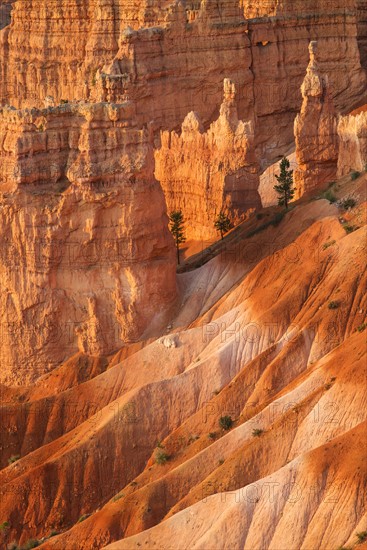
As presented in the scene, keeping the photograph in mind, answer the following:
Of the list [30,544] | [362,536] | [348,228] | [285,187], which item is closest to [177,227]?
[285,187]

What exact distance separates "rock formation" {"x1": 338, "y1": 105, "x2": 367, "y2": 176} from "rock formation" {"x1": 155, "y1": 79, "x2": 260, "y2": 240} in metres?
4.04

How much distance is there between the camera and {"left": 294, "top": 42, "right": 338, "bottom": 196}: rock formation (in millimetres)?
83625

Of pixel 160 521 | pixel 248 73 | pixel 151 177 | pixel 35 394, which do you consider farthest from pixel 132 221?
pixel 248 73

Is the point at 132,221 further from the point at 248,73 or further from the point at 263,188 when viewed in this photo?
the point at 248,73

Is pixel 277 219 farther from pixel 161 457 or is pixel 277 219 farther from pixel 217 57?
pixel 217 57

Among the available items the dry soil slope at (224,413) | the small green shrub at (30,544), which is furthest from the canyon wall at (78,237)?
the small green shrub at (30,544)

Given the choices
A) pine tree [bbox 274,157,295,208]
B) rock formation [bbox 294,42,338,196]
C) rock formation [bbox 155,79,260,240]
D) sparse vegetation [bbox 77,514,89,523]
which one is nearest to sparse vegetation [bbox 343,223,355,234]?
pine tree [bbox 274,157,295,208]

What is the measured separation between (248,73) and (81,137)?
27.6 metres

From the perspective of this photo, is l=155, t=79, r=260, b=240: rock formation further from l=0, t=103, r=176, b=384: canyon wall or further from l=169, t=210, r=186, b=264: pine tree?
l=0, t=103, r=176, b=384: canyon wall

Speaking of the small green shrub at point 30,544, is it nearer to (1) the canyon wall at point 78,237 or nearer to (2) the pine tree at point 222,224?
(1) the canyon wall at point 78,237

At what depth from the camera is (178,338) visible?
243 ft

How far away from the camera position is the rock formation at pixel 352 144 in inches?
3135

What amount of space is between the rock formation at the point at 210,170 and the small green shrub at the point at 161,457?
630 inches

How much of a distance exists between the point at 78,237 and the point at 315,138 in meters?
13.4
